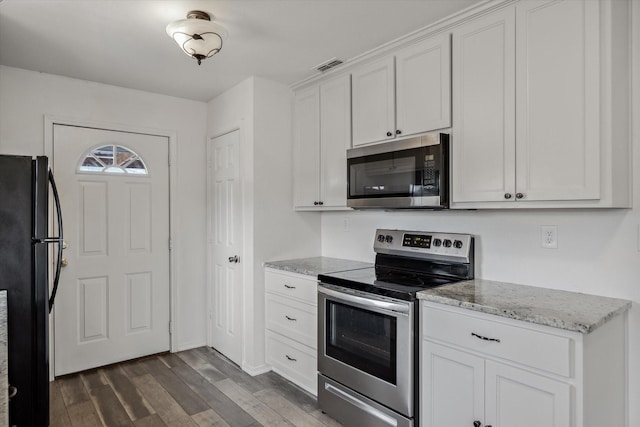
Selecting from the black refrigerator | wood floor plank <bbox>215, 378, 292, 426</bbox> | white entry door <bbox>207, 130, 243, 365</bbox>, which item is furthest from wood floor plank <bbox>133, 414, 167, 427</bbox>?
white entry door <bbox>207, 130, 243, 365</bbox>

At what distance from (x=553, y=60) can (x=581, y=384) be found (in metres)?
1.36

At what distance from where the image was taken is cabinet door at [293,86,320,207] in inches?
120

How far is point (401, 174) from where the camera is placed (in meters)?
2.34

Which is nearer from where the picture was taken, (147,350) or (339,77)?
(339,77)

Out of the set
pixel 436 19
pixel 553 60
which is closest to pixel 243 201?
pixel 436 19

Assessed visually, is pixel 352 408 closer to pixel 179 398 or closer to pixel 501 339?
pixel 501 339

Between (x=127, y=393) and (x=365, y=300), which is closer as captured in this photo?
(x=365, y=300)

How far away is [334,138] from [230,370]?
6.63 feet

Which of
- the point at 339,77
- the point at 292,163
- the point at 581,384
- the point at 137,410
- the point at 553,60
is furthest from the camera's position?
the point at 292,163

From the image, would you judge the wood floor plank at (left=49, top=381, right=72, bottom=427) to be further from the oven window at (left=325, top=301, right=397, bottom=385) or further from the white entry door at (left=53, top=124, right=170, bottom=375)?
the oven window at (left=325, top=301, right=397, bottom=385)

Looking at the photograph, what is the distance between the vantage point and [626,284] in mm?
1789

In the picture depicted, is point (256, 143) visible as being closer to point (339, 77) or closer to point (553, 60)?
point (339, 77)

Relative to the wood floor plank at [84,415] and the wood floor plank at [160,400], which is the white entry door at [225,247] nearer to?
the wood floor plank at [160,400]

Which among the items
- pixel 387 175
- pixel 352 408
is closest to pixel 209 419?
pixel 352 408
